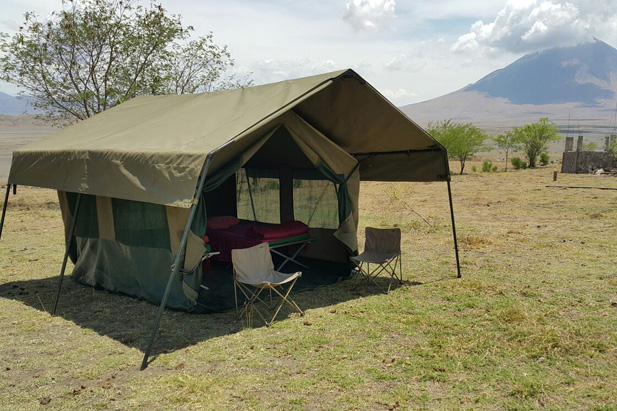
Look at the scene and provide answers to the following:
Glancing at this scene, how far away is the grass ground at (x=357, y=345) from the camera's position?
369 cm

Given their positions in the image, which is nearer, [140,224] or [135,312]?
[135,312]

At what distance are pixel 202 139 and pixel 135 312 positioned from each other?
192 cm

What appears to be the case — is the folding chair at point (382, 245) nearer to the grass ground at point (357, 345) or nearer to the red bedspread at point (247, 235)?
the grass ground at point (357, 345)

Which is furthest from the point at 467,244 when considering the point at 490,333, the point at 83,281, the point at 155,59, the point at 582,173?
the point at 582,173

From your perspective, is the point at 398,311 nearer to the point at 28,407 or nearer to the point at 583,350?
the point at 583,350

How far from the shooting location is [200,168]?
455cm

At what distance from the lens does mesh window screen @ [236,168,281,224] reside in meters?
8.15

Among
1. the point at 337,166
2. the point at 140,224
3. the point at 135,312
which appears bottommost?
the point at 135,312

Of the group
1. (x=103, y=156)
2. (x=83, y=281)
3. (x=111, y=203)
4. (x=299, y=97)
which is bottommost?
(x=83, y=281)

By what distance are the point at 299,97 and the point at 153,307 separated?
2.60 meters

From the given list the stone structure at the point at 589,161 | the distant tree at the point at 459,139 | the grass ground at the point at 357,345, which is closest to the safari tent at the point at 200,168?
the grass ground at the point at 357,345

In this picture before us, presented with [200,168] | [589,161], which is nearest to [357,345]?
[200,168]

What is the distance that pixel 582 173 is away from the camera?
24312 millimetres

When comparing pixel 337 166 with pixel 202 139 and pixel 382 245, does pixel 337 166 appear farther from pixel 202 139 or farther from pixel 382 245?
pixel 202 139
